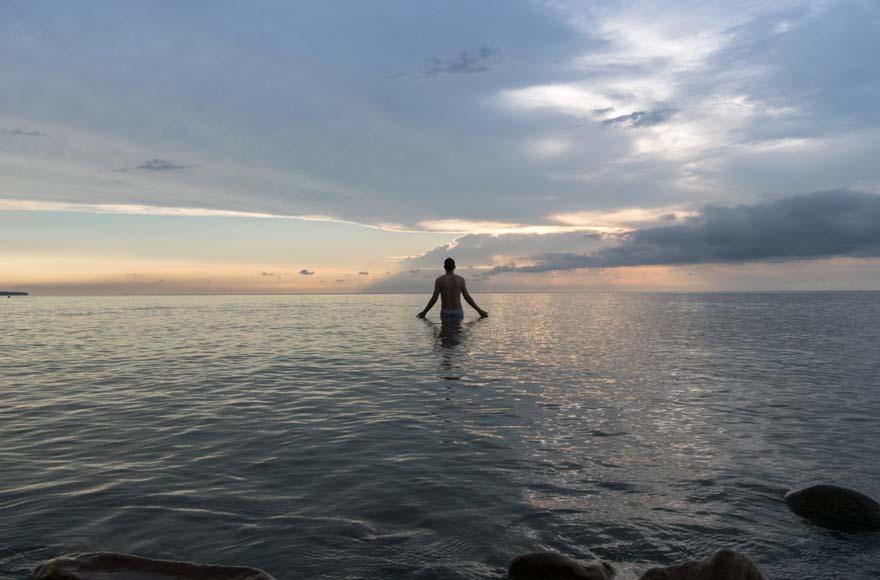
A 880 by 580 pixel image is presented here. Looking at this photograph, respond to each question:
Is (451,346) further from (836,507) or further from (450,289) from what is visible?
(836,507)

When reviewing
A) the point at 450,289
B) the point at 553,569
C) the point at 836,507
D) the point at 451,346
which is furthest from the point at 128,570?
the point at 450,289

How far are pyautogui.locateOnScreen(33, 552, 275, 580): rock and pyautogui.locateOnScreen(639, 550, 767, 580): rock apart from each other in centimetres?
307

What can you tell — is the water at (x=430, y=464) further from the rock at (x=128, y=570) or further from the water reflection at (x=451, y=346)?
the rock at (x=128, y=570)

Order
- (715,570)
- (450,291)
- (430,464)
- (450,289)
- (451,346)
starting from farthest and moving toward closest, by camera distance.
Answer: (450,291)
(450,289)
(451,346)
(430,464)
(715,570)

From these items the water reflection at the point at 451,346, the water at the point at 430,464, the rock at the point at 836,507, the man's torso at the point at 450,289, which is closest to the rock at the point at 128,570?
the water at the point at 430,464

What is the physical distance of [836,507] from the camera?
5723mm

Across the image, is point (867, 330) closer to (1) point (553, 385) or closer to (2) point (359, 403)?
(1) point (553, 385)

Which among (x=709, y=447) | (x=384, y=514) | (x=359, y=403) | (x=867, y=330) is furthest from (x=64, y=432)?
(x=867, y=330)

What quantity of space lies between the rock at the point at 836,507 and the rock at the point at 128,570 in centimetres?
538

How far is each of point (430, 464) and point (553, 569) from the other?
320cm

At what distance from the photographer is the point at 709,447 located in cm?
815

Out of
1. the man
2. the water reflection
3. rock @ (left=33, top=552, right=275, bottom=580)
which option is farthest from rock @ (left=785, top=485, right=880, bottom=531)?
the man

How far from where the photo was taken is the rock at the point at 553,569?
4.31 metres

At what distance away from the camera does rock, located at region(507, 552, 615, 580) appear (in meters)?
4.31
